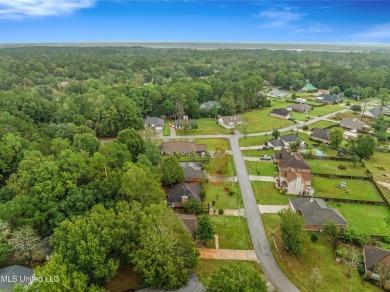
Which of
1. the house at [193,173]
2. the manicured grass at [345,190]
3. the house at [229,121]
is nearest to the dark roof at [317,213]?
the manicured grass at [345,190]

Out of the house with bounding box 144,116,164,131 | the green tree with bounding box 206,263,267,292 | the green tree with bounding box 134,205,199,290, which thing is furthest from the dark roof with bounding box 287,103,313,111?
the green tree with bounding box 206,263,267,292

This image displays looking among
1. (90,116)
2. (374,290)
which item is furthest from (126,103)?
(374,290)

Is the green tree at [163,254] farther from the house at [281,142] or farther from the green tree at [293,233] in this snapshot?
the house at [281,142]

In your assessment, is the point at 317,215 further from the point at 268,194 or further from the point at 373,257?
the point at 268,194

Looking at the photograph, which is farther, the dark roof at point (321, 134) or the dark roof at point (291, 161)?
the dark roof at point (321, 134)

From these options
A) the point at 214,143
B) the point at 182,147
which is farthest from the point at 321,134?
the point at 182,147
